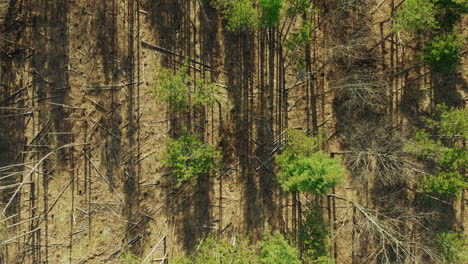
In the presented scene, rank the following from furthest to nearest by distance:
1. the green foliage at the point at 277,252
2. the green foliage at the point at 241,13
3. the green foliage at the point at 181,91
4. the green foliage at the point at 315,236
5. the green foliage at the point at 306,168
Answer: the green foliage at the point at 315,236 → the green foliage at the point at 181,91 → the green foliage at the point at 241,13 → the green foliage at the point at 277,252 → the green foliage at the point at 306,168

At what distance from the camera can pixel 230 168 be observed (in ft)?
36.7

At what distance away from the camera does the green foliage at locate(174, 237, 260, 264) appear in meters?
9.80

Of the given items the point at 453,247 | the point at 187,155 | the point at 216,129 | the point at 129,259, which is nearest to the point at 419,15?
the point at 216,129

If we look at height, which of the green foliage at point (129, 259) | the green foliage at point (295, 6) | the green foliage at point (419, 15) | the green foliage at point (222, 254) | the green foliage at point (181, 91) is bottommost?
the green foliage at point (129, 259)

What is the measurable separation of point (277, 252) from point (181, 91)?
6.10 metres

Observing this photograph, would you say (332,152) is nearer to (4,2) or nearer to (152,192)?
(152,192)

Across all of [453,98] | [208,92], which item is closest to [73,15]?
[208,92]

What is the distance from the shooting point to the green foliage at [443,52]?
32.0ft

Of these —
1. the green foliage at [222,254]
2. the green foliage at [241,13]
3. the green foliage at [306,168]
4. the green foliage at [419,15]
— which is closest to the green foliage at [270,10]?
the green foliage at [241,13]

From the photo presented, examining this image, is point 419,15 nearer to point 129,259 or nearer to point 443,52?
point 443,52

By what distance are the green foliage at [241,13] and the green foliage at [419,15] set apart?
4.83 m

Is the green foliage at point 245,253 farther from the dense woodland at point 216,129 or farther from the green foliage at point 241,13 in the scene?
→ the green foliage at point 241,13

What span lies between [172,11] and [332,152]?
7868 mm

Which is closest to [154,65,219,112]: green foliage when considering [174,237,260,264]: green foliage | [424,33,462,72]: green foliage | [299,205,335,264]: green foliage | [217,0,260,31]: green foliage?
[217,0,260,31]: green foliage
